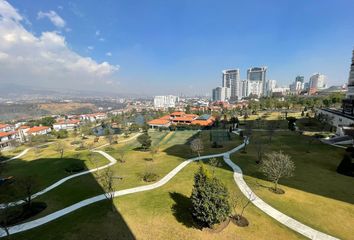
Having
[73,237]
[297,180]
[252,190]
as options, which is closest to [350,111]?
[297,180]

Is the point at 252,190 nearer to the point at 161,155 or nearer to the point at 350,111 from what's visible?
the point at 161,155

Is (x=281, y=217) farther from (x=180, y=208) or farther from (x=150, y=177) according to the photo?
(x=150, y=177)

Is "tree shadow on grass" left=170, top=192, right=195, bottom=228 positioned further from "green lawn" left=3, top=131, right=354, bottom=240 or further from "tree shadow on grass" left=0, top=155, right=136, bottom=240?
"tree shadow on grass" left=0, top=155, right=136, bottom=240

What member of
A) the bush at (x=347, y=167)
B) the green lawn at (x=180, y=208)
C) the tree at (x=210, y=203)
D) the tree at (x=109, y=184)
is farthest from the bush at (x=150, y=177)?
the bush at (x=347, y=167)

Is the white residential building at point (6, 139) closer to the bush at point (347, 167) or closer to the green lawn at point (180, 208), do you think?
the green lawn at point (180, 208)

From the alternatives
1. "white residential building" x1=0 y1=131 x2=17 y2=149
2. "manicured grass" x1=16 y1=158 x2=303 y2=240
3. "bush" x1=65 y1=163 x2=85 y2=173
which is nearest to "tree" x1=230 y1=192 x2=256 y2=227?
"manicured grass" x1=16 y1=158 x2=303 y2=240

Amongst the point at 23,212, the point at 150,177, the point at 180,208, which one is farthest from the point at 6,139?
the point at 180,208
